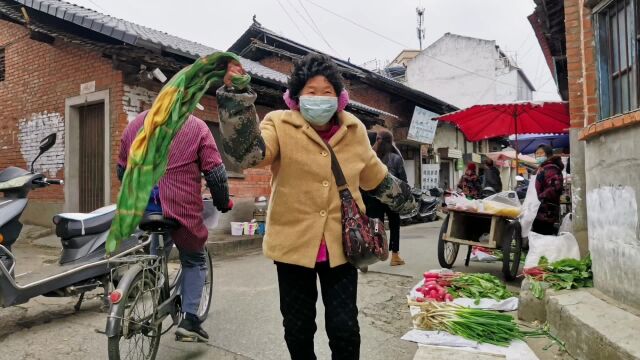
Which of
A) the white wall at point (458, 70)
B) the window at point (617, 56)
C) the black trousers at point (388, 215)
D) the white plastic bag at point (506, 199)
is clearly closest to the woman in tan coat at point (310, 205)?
the window at point (617, 56)

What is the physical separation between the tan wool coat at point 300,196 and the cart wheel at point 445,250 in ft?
13.3

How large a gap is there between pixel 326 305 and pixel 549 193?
5132mm

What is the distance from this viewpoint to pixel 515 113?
24.5 ft

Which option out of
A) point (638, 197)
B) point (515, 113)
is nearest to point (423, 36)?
point (515, 113)

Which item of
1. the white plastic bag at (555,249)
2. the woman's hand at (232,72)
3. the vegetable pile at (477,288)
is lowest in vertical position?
the vegetable pile at (477,288)

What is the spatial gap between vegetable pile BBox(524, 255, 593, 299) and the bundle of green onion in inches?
24.4

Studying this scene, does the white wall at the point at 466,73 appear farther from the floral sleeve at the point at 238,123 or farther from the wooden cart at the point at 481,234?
the floral sleeve at the point at 238,123

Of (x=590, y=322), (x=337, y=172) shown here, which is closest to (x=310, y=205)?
(x=337, y=172)

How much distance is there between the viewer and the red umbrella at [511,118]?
7129mm

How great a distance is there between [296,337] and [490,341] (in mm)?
1832

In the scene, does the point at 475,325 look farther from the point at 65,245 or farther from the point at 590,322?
the point at 65,245

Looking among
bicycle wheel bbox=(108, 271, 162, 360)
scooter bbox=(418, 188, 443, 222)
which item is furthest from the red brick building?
bicycle wheel bbox=(108, 271, 162, 360)

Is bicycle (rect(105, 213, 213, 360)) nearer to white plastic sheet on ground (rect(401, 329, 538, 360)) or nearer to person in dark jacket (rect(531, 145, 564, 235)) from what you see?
white plastic sheet on ground (rect(401, 329, 538, 360))

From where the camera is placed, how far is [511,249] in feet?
18.0
